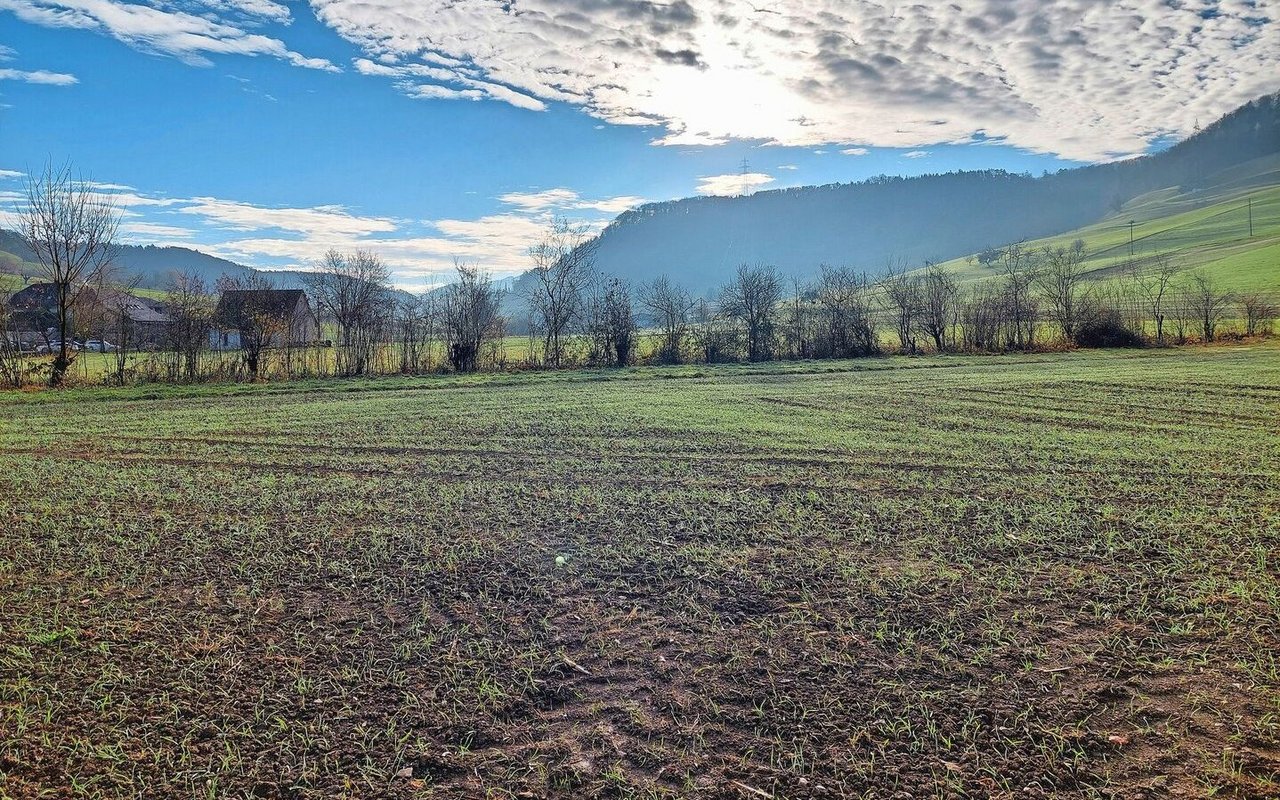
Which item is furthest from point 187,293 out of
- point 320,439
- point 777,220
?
point 777,220

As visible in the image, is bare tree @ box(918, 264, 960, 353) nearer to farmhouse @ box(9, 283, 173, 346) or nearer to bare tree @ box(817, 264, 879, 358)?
bare tree @ box(817, 264, 879, 358)

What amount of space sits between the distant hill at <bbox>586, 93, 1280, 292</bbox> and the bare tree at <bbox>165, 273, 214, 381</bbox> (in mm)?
130984

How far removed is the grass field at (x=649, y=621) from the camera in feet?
9.89

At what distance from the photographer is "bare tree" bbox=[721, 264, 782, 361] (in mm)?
31062

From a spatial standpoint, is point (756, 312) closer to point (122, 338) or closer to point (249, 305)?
point (249, 305)

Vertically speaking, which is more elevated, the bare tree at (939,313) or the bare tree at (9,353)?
the bare tree at (939,313)

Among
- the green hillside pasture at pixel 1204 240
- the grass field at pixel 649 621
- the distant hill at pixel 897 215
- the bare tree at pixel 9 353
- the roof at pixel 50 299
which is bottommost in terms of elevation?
the grass field at pixel 649 621

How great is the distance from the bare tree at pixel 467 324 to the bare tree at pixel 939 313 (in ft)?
67.8

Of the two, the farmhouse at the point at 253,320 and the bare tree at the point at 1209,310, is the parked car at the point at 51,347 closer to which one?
the farmhouse at the point at 253,320

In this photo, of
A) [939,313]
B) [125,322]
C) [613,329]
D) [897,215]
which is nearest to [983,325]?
[939,313]

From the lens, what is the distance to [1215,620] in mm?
4234

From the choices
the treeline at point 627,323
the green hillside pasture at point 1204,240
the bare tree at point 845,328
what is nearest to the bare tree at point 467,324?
the treeline at point 627,323

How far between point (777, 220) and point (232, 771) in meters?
191

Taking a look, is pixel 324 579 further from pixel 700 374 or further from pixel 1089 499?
pixel 700 374
